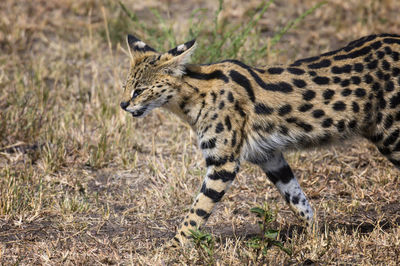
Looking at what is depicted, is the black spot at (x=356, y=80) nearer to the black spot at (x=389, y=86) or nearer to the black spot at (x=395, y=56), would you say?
the black spot at (x=389, y=86)

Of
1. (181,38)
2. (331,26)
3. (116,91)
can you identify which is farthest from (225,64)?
(331,26)

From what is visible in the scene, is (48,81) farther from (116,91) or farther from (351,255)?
(351,255)

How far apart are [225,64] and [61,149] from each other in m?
2.09

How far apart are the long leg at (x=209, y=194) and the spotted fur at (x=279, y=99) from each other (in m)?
0.12

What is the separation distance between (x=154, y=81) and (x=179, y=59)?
0.26 meters

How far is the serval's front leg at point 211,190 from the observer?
4551 mm

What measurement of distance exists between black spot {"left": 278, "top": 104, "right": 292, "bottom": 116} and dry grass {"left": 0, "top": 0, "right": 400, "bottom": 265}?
868 millimetres

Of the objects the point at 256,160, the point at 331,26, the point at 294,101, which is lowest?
the point at 331,26

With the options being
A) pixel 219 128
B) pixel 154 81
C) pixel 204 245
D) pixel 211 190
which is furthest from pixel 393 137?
pixel 154 81

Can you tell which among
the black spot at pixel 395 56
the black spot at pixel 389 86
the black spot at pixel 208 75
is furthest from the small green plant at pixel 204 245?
the black spot at pixel 395 56

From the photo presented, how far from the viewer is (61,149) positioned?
20.0 feet

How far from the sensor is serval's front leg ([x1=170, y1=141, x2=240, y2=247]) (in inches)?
179

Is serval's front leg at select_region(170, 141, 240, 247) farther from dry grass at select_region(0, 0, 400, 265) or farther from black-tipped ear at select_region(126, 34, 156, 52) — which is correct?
black-tipped ear at select_region(126, 34, 156, 52)

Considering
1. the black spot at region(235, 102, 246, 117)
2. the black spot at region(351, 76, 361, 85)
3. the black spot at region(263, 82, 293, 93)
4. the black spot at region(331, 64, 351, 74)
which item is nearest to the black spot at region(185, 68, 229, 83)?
the black spot at region(235, 102, 246, 117)
